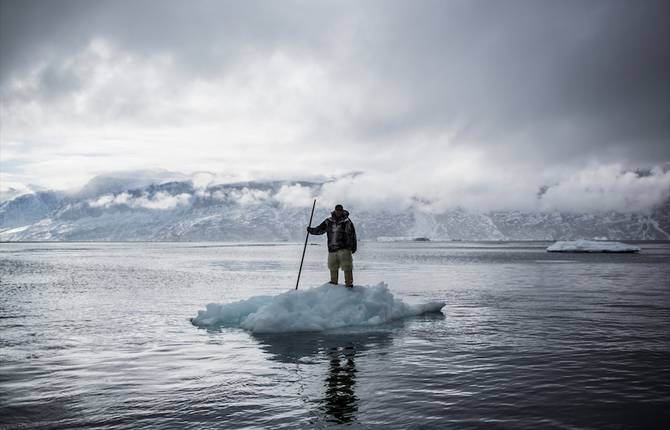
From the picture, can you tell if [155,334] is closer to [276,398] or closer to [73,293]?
[276,398]

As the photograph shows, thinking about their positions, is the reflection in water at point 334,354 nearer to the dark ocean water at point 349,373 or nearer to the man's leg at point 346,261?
the dark ocean water at point 349,373

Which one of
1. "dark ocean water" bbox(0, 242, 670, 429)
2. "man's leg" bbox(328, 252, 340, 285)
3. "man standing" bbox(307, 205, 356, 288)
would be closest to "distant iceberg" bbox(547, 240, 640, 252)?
"dark ocean water" bbox(0, 242, 670, 429)

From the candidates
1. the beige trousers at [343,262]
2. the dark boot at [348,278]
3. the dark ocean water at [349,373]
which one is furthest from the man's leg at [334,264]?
the dark ocean water at [349,373]

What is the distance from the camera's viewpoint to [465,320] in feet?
66.9

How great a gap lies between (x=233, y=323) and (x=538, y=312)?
14.0 metres

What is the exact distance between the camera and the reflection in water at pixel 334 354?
30.0 ft

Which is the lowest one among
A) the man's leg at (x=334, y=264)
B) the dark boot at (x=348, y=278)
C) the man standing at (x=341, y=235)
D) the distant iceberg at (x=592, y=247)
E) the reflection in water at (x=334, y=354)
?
the distant iceberg at (x=592, y=247)

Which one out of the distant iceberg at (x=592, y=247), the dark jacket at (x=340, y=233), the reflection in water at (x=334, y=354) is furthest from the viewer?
the distant iceberg at (x=592, y=247)

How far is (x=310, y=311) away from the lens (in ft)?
60.3

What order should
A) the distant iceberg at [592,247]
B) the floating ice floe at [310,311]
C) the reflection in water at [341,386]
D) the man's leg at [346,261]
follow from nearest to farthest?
the reflection in water at [341,386] < the floating ice floe at [310,311] < the man's leg at [346,261] < the distant iceberg at [592,247]

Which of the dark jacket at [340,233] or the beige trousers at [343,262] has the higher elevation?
the dark jacket at [340,233]

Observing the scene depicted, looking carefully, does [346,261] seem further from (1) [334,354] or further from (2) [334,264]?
(1) [334,354]

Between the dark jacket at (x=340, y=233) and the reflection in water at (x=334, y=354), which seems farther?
the dark jacket at (x=340, y=233)

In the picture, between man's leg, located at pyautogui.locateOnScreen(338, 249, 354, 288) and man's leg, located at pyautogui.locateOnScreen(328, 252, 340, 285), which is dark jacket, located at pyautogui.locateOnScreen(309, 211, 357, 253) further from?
man's leg, located at pyautogui.locateOnScreen(328, 252, 340, 285)
